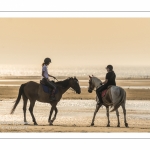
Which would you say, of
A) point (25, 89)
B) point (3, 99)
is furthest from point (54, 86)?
point (3, 99)

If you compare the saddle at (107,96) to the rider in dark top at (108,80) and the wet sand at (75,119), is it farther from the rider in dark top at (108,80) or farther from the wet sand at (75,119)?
the wet sand at (75,119)

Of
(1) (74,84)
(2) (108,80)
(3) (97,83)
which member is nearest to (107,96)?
(2) (108,80)

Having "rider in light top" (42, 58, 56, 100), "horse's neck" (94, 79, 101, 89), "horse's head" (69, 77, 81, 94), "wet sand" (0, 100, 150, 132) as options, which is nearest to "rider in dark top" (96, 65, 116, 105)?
"horse's neck" (94, 79, 101, 89)

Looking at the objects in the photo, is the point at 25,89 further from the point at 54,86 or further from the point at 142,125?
the point at 142,125

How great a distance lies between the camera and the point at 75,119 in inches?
872

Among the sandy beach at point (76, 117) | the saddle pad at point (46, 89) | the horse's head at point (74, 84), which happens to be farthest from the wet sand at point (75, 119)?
the horse's head at point (74, 84)

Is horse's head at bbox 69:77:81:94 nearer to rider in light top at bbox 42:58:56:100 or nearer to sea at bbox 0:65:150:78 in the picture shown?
rider in light top at bbox 42:58:56:100

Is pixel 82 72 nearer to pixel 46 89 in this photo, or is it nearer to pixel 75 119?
pixel 75 119

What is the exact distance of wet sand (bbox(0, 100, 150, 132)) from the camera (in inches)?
740

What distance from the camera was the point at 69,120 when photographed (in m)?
21.8

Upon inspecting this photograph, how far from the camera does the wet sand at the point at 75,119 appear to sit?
18797 mm

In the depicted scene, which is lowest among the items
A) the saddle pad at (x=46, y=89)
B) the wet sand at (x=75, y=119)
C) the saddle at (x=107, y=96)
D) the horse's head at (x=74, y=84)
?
the wet sand at (x=75, y=119)

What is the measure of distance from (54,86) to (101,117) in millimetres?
4033

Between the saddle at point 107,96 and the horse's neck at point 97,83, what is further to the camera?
the horse's neck at point 97,83
